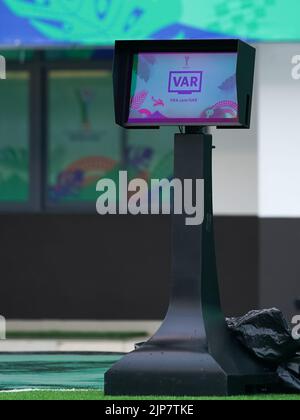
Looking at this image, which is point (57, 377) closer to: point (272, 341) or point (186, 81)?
point (272, 341)

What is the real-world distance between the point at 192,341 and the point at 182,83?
1.60 metres

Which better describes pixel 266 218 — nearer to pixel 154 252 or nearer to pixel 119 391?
pixel 154 252

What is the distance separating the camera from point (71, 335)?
14797mm

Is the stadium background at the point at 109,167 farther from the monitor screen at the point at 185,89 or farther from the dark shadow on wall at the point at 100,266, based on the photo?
the monitor screen at the point at 185,89

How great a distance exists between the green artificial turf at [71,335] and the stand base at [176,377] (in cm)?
635

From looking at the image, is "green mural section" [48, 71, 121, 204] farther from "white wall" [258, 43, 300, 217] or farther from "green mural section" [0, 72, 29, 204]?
"white wall" [258, 43, 300, 217]

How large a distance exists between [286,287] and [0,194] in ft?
11.9

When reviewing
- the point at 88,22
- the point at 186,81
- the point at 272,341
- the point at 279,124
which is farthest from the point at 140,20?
the point at 272,341

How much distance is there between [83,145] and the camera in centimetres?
1559

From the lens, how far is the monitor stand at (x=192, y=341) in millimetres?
7953

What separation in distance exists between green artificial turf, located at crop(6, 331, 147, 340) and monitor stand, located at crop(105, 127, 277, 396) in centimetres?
632

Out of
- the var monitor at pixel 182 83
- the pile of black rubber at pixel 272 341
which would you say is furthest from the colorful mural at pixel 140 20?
the pile of black rubber at pixel 272 341

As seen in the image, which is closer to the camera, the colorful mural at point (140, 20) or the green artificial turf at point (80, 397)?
the green artificial turf at point (80, 397)

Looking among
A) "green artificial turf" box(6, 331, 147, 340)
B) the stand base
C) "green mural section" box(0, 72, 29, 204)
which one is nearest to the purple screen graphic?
the stand base
